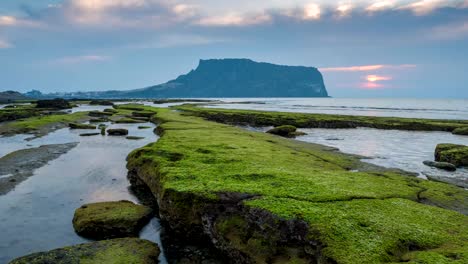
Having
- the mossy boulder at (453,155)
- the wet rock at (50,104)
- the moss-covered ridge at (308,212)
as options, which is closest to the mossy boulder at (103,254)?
the moss-covered ridge at (308,212)

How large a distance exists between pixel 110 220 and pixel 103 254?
4243 millimetres

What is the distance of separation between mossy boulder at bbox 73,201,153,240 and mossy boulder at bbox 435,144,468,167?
33.4 meters

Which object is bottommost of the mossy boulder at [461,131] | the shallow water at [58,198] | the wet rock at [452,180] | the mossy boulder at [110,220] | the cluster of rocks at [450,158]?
the shallow water at [58,198]

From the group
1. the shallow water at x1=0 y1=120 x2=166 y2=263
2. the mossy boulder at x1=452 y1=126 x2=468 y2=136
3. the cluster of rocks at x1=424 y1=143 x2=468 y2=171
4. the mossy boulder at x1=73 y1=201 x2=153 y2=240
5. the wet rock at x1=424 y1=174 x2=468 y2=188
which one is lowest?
the shallow water at x1=0 y1=120 x2=166 y2=263

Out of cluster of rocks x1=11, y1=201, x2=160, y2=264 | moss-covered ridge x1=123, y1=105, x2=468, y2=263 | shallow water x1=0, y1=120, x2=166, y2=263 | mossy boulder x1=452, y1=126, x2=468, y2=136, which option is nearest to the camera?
moss-covered ridge x1=123, y1=105, x2=468, y2=263

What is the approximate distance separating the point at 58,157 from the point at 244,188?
3080 centimetres

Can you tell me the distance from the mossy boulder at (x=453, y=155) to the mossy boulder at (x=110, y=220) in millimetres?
33417

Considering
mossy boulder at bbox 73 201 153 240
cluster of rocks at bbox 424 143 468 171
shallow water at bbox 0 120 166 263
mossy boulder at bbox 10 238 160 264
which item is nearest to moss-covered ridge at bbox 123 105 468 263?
mossy boulder at bbox 73 201 153 240

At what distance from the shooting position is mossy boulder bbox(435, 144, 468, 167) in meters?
35.5

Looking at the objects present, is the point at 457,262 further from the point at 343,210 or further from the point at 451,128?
the point at 451,128

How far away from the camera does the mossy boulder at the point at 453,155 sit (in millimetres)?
35531

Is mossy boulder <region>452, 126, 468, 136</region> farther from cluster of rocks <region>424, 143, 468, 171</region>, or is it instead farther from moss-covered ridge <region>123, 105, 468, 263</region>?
moss-covered ridge <region>123, 105, 468, 263</region>

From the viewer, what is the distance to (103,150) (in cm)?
4400

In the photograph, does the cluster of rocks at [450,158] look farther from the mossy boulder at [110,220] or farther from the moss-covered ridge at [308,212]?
the mossy boulder at [110,220]
